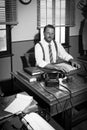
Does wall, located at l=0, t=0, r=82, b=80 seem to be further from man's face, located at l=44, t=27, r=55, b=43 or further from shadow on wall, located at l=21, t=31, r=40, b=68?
man's face, located at l=44, t=27, r=55, b=43

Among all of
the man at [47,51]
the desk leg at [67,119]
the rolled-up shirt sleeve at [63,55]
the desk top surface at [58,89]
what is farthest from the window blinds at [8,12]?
the desk leg at [67,119]

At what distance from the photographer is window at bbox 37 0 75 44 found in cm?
349

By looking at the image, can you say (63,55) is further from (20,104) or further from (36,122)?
(36,122)

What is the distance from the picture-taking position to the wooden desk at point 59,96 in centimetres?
182

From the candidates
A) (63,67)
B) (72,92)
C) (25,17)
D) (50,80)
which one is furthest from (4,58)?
(72,92)

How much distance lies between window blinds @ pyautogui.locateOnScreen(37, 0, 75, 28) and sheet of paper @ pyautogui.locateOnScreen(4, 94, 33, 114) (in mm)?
1967

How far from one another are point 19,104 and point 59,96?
1.28ft

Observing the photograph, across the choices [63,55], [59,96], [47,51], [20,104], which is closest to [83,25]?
[63,55]

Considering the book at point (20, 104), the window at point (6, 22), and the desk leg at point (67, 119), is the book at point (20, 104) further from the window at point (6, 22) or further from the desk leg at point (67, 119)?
the window at point (6, 22)

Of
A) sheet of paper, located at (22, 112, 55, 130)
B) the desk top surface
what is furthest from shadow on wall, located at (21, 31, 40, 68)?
sheet of paper, located at (22, 112, 55, 130)

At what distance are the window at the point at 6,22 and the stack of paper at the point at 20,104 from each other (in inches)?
61.8

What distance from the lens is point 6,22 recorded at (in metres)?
3.10

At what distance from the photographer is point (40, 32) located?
3559 mm

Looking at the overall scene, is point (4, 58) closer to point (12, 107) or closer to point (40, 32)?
point (40, 32)
